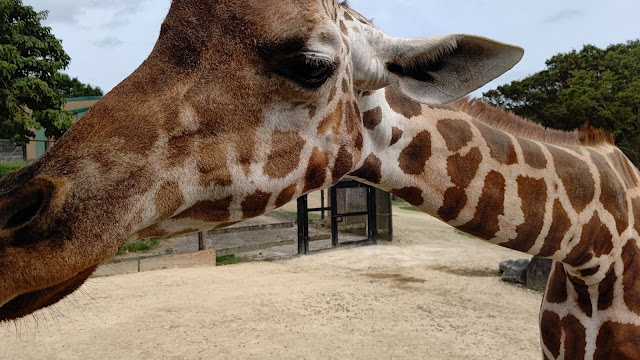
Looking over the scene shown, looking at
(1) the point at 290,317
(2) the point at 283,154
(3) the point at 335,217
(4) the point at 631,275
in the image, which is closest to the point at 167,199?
(2) the point at 283,154

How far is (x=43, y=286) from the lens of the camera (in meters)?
1.05

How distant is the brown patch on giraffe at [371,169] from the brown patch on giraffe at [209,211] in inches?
24.6

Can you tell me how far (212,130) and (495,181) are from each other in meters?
1.30

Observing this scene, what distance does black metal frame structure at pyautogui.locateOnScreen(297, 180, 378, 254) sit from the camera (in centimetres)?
1195

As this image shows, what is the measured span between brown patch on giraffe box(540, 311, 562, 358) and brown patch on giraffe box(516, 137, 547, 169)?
94cm

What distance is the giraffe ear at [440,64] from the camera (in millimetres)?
1646

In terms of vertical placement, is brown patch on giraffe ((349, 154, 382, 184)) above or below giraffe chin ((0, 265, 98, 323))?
above

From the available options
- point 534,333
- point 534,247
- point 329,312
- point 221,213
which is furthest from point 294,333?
point 221,213

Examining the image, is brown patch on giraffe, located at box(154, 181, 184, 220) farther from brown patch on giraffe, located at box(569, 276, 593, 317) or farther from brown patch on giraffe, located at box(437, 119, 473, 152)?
brown patch on giraffe, located at box(569, 276, 593, 317)

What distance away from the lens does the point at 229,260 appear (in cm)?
1077

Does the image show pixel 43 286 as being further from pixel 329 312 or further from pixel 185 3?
pixel 329 312

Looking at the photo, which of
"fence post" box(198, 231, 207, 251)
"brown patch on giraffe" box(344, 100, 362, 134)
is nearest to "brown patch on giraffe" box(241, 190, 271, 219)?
"brown patch on giraffe" box(344, 100, 362, 134)

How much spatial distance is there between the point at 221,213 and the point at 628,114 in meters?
20.0

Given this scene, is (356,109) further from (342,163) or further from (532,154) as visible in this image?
(532,154)
